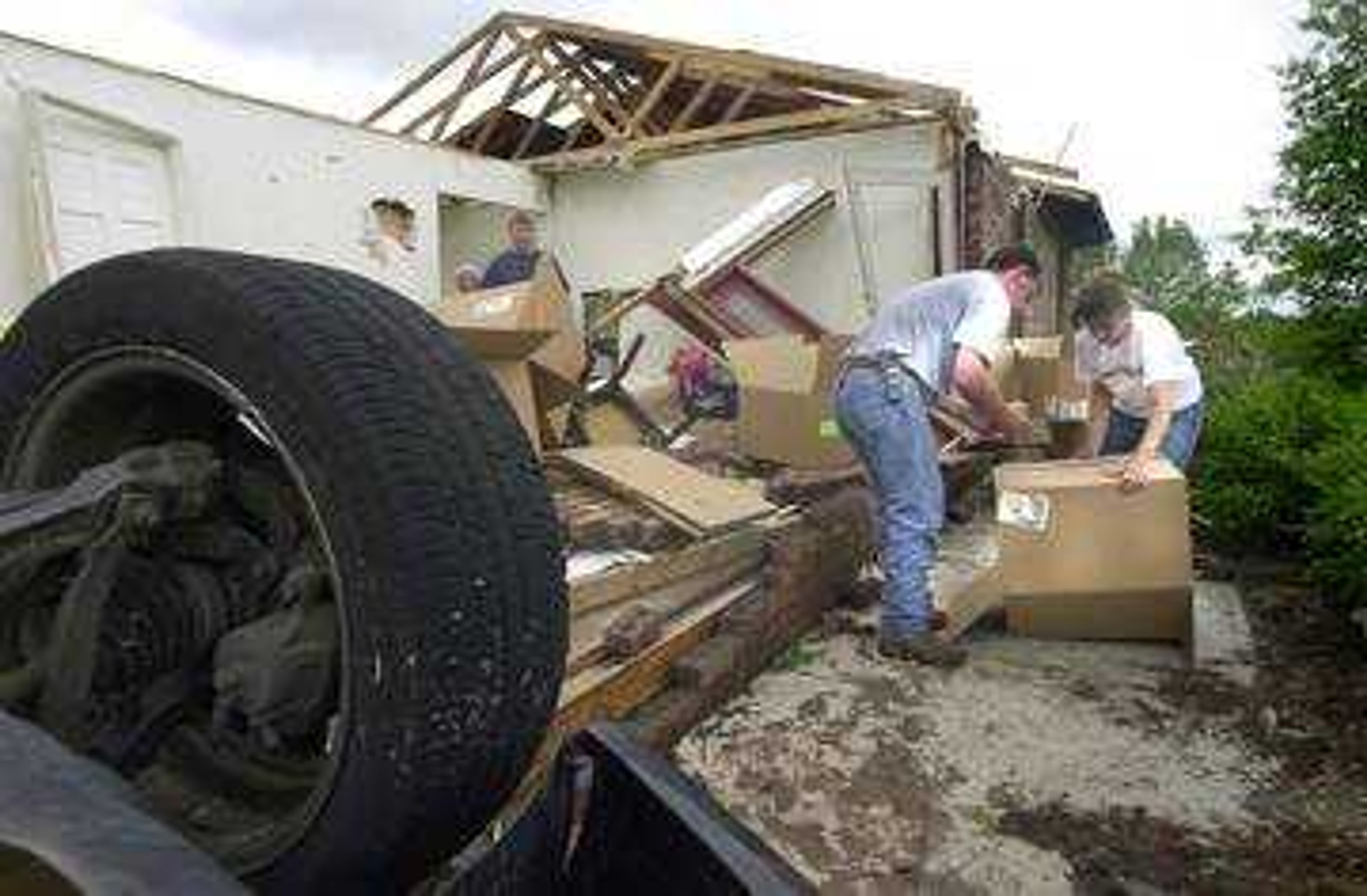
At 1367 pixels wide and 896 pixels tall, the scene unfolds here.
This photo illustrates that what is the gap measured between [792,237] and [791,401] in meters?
5.15

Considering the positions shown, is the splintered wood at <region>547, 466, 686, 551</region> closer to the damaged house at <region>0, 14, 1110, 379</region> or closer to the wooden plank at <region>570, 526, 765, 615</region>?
the wooden plank at <region>570, 526, 765, 615</region>

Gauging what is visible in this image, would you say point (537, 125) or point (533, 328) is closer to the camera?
point (533, 328)

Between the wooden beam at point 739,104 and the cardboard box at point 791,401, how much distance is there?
5.61m

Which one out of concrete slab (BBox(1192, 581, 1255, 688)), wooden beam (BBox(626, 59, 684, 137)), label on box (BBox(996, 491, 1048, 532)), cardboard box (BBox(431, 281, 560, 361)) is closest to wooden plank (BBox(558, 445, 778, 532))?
cardboard box (BBox(431, 281, 560, 361))

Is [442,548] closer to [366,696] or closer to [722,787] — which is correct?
[366,696]

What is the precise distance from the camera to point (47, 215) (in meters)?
9.09

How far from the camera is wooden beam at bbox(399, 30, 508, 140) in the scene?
45.6ft

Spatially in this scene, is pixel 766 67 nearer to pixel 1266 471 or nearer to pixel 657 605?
pixel 1266 471

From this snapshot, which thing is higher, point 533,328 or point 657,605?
point 533,328

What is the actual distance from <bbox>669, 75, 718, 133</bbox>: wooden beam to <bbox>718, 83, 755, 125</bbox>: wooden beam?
0.81 feet

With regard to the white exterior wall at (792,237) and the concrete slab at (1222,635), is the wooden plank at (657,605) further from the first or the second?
the white exterior wall at (792,237)

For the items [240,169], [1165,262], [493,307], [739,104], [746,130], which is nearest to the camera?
[493,307]

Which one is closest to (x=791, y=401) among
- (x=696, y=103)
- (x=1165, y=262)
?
(x=696, y=103)

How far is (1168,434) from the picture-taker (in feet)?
19.5
